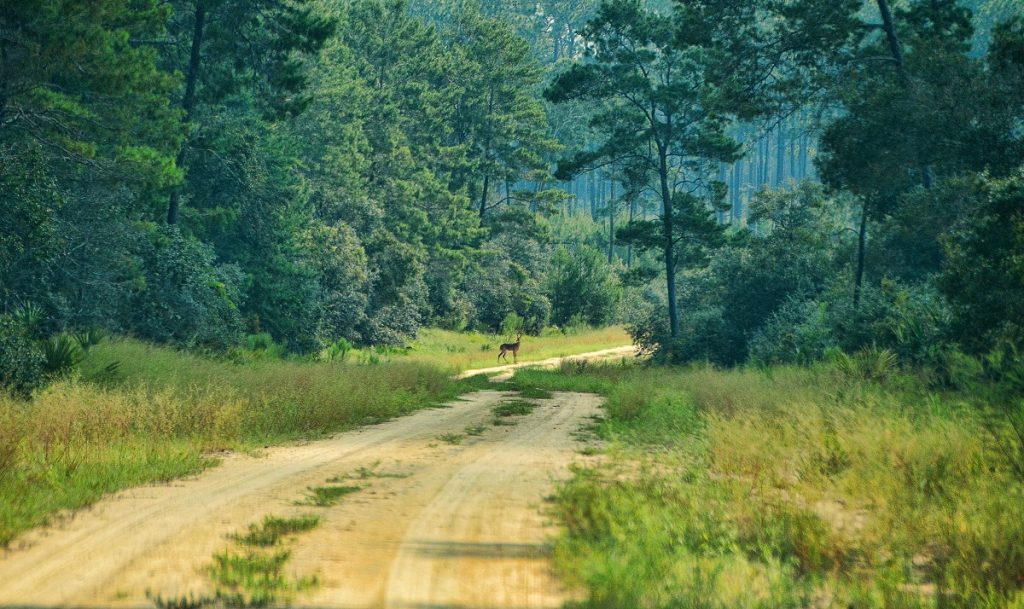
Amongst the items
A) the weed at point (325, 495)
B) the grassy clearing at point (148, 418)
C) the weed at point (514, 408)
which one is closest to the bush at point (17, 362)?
the grassy clearing at point (148, 418)

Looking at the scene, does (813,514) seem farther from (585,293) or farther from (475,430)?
(585,293)

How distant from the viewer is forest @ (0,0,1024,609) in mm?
8656

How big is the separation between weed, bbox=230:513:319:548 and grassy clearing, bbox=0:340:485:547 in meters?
1.75

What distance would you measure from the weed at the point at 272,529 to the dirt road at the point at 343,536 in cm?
13

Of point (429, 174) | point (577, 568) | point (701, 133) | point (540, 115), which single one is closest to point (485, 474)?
point (577, 568)

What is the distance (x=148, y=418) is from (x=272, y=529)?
6332 mm

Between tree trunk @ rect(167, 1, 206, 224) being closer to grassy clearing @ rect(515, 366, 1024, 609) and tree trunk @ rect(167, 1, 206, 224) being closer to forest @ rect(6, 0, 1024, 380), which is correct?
forest @ rect(6, 0, 1024, 380)

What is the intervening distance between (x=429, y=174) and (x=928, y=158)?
4045cm

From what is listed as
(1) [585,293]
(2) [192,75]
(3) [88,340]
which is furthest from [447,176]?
(3) [88,340]

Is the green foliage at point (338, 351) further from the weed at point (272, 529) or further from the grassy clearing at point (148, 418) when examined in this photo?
the weed at point (272, 529)

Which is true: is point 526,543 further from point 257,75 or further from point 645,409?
point 257,75

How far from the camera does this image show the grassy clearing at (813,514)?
6609 millimetres

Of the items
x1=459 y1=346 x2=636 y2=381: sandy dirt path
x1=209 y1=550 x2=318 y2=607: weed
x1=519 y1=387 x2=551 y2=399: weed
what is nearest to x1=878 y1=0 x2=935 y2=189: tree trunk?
x1=519 y1=387 x2=551 y2=399: weed

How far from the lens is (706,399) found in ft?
66.2
